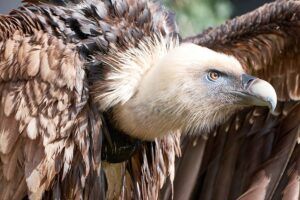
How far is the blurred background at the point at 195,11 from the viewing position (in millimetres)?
8195

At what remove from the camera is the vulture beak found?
5.31m

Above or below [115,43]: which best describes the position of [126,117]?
below

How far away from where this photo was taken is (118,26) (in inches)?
218

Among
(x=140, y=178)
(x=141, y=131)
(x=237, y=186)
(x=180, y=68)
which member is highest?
(x=180, y=68)

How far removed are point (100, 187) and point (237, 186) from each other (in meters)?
Answer: 1.87

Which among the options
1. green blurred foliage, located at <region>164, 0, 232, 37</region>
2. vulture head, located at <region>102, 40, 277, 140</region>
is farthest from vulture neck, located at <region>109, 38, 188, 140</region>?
green blurred foliage, located at <region>164, 0, 232, 37</region>

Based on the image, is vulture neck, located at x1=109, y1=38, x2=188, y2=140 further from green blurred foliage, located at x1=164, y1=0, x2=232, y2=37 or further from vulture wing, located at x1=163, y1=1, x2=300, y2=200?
green blurred foliage, located at x1=164, y1=0, x2=232, y2=37

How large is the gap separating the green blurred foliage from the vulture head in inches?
105

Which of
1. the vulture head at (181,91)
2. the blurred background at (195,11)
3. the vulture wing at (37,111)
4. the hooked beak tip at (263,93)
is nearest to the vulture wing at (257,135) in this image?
the vulture head at (181,91)

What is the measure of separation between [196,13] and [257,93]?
336 centimetres

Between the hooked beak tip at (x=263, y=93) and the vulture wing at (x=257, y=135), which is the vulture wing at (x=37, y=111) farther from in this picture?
the vulture wing at (x=257, y=135)

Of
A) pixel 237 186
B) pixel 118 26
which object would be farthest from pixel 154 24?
pixel 237 186

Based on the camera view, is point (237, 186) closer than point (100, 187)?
No

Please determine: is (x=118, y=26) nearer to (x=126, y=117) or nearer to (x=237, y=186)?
(x=126, y=117)
